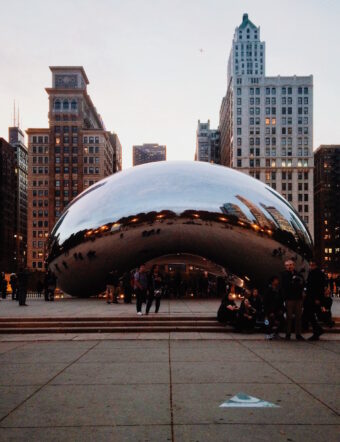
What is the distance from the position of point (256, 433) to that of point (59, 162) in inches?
4758

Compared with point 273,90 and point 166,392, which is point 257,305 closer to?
point 166,392

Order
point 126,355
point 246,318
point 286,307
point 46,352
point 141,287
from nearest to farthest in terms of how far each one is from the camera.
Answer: point 126,355 → point 46,352 → point 286,307 → point 246,318 → point 141,287

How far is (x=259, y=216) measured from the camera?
54.0 ft

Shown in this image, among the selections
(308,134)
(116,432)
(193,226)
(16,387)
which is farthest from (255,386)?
(308,134)

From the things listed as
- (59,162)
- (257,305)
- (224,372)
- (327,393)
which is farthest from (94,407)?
(59,162)

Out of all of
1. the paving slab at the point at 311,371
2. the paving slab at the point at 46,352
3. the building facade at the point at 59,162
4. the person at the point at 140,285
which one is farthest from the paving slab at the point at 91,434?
the building facade at the point at 59,162

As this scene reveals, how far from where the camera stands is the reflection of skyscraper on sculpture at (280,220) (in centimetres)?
1664

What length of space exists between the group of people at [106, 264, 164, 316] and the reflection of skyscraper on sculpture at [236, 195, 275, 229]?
3.78m

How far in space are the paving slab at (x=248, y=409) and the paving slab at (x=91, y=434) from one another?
0.36 m

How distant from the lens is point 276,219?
54.6 feet

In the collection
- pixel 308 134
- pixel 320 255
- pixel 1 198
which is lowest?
pixel 320 255

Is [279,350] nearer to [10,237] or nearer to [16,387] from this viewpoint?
[16,387]

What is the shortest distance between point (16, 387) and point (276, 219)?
12451 mm

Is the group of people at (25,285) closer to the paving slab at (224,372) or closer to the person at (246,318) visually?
the person at (246,318)
